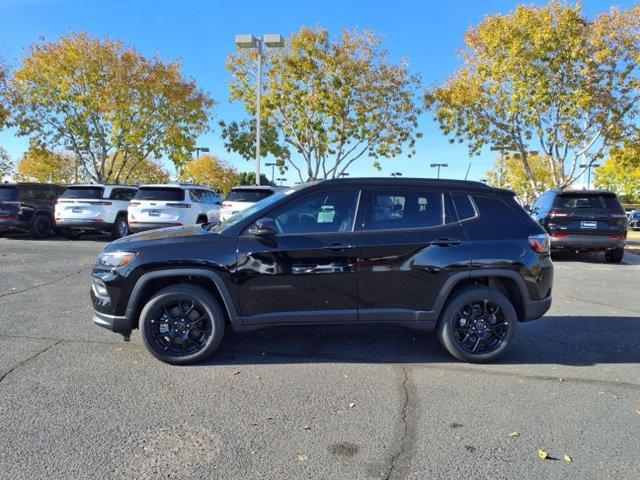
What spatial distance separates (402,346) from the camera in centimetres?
525

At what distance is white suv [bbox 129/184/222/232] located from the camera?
47.0ft

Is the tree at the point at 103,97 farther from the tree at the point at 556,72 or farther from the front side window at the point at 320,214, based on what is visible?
the front side window at the point at 320,214

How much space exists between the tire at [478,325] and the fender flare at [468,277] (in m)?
0.11

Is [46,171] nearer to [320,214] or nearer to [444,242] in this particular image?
[320,214]

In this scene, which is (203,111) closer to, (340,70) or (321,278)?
(340,70)

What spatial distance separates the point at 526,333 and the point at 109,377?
4.42 meters

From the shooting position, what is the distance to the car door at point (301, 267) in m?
4.48

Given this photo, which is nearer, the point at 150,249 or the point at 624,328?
the point at 150,249

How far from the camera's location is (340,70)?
22.4 metres

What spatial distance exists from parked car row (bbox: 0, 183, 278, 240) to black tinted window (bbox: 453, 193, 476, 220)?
967 cm

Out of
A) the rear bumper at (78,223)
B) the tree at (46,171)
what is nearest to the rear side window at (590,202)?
the rear bumper at (78,223)

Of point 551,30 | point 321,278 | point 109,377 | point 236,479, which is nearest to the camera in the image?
point 236,479

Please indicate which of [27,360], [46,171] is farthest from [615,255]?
[46,171]

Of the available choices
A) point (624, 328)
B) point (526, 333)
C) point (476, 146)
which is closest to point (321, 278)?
point (526, 333)
